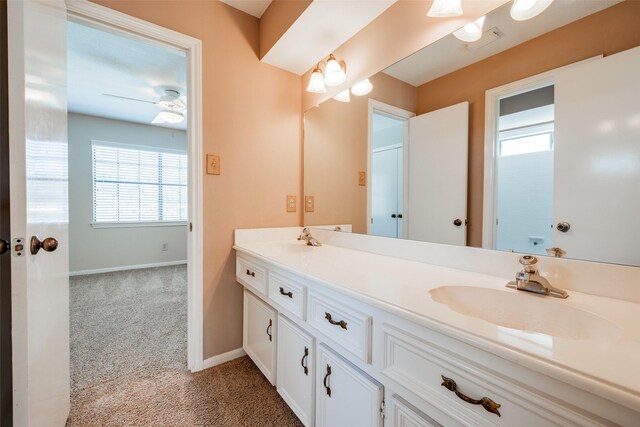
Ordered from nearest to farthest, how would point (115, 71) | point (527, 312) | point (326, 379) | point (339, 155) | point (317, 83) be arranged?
point (527, 312)
point (326, 379)
point (317, 83)
point (339, 155)
point (115, 71)

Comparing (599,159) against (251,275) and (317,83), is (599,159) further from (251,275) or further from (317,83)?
(251,275)

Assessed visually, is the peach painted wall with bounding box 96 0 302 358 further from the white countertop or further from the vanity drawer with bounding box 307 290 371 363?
the vanity drawer with bounding box 307 290 371 363

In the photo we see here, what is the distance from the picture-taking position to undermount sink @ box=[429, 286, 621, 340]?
0.69 m

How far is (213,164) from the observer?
1757mm

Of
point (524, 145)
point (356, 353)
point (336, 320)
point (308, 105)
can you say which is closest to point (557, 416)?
point (356, 353)

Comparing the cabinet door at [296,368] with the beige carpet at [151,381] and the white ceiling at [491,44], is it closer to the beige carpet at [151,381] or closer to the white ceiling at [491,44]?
the beige carpet at [151,381]

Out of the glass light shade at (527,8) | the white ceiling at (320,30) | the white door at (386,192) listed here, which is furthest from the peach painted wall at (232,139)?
the glass light shade at (527,8)

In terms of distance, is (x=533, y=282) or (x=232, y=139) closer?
(x=533, y=282)

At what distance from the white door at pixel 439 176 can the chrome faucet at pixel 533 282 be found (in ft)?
0.99

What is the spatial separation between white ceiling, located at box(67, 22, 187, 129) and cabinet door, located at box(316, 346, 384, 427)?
199 centimetres

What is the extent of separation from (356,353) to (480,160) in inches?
36.1

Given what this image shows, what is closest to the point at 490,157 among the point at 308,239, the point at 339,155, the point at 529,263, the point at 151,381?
the point at 529,263

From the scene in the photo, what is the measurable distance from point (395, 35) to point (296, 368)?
1781 mm

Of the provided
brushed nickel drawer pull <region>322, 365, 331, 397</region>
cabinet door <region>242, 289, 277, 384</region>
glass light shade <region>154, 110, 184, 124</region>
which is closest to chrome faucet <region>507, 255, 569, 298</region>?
brushed nickel drawer pull <region>322, 365, 331, 397</region>
